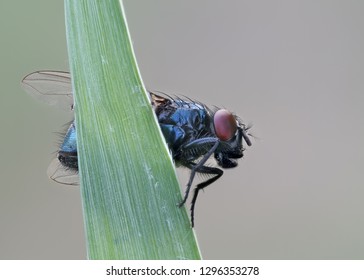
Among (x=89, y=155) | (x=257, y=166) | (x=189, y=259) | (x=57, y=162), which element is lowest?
(x=257, y=166)

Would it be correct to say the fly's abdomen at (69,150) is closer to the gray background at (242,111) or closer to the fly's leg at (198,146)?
the fly's leg at (198,146)

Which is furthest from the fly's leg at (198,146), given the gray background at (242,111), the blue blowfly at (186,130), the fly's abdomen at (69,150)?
the gray background at (242,111)

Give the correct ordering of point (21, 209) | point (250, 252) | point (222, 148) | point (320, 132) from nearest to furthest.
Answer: point (222, 148) → point (250, 252) → point (21, 209) → point (320, 132)

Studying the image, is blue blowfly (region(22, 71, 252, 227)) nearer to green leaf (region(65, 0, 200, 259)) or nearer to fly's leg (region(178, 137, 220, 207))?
fly's leg (region(178, 137, 220, 207))

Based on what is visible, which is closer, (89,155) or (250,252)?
(89,155)

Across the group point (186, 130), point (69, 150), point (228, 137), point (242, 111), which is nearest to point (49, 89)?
point (69, 150)

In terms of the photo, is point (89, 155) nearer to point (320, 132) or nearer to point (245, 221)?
point (245, 221)

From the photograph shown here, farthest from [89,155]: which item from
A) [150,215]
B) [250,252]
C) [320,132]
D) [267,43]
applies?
[267,43]

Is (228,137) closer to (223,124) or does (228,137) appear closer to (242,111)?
(223,124)
